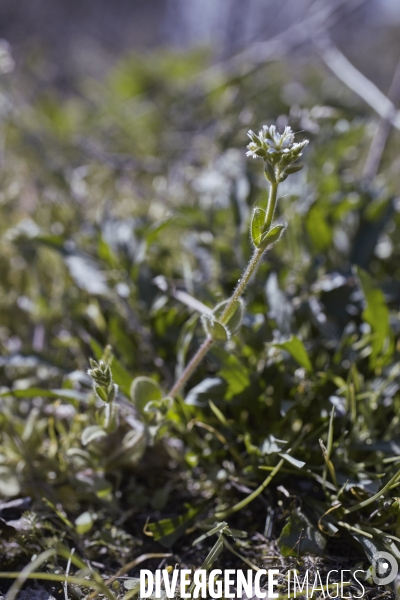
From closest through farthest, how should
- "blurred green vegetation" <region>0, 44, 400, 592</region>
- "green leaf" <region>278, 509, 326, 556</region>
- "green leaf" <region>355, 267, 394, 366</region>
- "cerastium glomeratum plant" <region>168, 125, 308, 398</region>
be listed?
"cerastium glomeratum plant" <region>168, 125, 308, 398</region> < "green leaf" <region>278, 509, 326, 556</region> < "blurred green vegetation" <region>0, 44, 400, 592</region> < "green leaf" <region>355, 267, 394, 366</region>

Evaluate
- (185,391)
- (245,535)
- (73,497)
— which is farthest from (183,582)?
(185,391)

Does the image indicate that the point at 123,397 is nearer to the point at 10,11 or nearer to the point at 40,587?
the point at 40,587

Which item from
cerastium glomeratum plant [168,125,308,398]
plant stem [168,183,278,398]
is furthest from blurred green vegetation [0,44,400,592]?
cerastium glomeratum plant [168,125,308,398]

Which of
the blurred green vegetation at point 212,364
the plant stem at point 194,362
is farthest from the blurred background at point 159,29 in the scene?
the plant stem at point 194,362

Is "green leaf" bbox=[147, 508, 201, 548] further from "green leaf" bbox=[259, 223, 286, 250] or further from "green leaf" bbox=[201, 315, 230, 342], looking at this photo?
"green leaf" bbox=[259, 223, 286, 250]

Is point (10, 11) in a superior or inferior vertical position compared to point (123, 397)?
superior

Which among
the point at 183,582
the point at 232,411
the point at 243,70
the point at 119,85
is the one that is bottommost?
the point at 183,582
